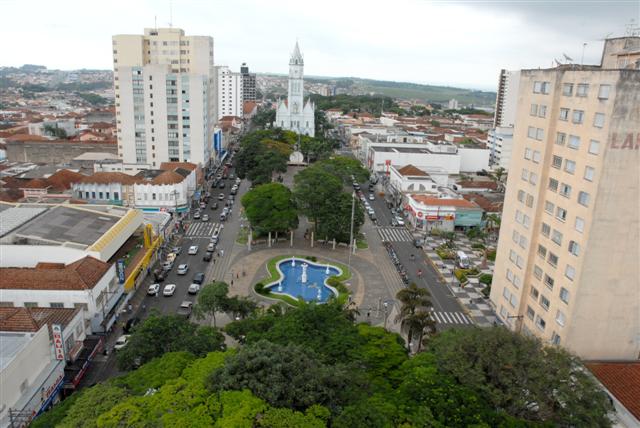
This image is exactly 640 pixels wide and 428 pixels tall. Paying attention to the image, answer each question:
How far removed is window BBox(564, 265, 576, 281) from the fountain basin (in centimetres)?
2074

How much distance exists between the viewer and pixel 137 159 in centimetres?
8169

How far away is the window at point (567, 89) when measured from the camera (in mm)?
31797

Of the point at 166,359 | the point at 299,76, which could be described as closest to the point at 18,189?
the point at 166,359

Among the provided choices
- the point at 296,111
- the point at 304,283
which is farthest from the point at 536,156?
the point at 296,111

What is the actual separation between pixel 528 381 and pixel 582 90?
18780 millimetres

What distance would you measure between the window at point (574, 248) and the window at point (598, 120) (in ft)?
24.4

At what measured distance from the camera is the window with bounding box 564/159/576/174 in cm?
3142

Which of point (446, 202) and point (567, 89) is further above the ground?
point (567, 89)

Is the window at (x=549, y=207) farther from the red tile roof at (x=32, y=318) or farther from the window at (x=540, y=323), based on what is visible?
the red tile roof at (x=32, y=318)

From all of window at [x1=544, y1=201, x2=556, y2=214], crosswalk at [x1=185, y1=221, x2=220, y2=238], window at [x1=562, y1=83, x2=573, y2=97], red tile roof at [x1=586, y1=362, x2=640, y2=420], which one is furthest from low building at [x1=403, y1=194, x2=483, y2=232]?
red tile roof at [x1=586, y1=362, x2=640, y2=420]

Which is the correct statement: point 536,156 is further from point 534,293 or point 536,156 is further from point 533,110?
point 534,293

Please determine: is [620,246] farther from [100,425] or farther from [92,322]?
[92,322]

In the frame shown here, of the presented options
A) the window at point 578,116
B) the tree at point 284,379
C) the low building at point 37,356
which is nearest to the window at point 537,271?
the window at point 578,116

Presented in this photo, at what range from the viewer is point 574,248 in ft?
102
